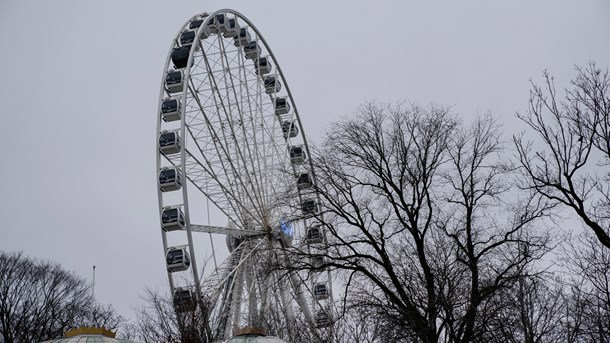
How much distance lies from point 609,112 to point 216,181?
2624 cm

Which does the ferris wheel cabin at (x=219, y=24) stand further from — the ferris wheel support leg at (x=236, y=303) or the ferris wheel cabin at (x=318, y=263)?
the ferris wheel cabin at (x=318, y=263)

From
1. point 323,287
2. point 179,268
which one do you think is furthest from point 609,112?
point 323,287

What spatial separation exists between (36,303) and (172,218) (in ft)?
61.8

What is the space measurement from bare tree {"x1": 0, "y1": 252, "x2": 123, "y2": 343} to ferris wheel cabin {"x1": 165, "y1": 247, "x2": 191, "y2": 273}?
1356 centimetres

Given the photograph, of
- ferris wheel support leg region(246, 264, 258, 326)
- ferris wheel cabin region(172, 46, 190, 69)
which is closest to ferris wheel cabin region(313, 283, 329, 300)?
ferris wheel support leg region(246, 264, 258, 326)

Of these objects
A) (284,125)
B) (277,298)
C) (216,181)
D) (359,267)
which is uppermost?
(284,125)

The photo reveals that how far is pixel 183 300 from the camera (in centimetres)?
3316

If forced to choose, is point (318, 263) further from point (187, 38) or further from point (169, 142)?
point (187, 38)

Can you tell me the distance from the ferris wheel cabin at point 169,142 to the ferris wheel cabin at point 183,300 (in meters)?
6.74

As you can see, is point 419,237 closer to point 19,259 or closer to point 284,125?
point 284,125

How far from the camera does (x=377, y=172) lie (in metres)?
22.3

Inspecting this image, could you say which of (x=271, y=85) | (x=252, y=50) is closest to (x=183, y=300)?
(x=271, y=85)

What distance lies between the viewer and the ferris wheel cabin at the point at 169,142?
36562mm

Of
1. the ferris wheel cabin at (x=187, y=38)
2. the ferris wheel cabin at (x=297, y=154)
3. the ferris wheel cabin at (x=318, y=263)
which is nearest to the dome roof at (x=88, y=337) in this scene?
the ferris wheel cabin at (x=318, y=263)
